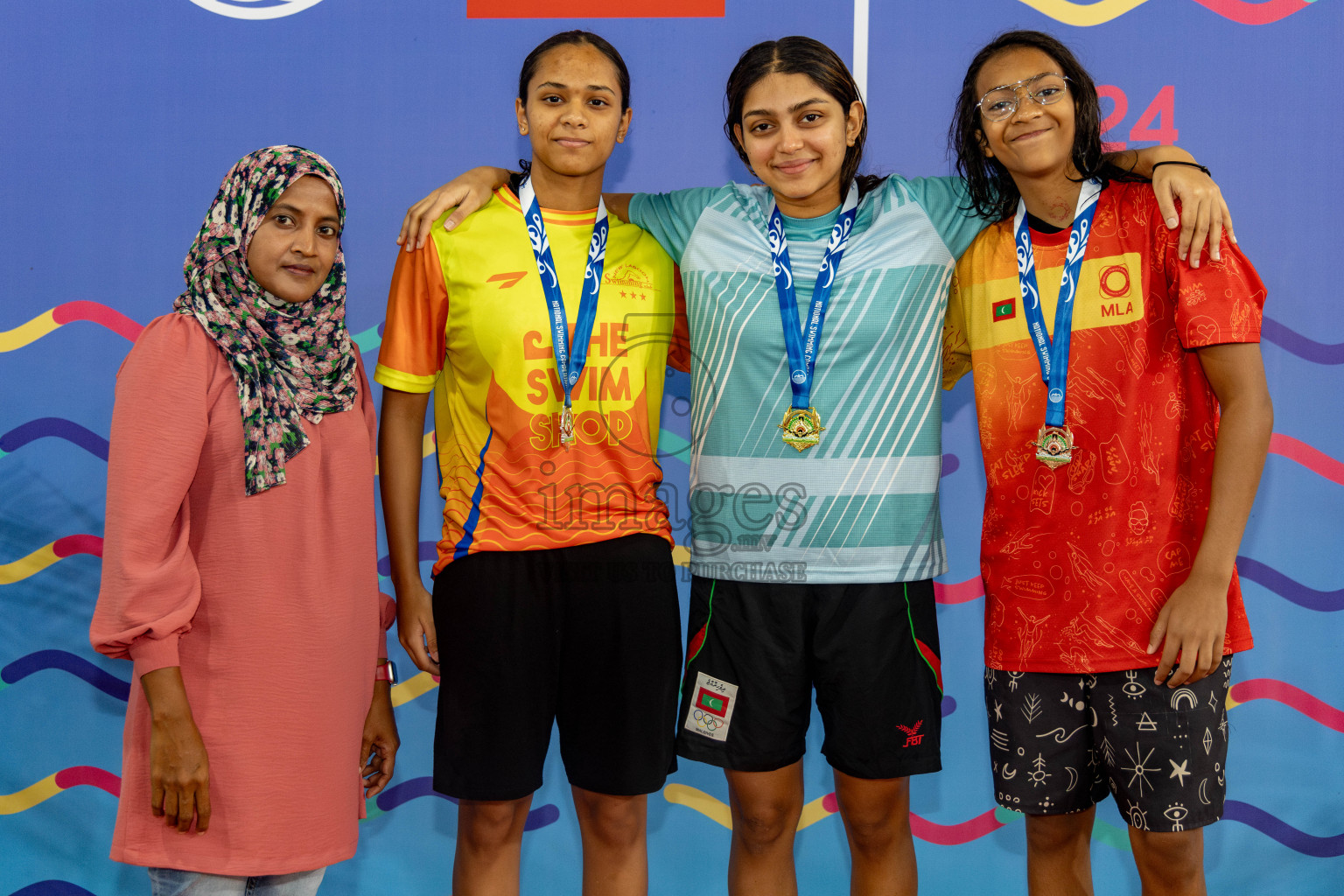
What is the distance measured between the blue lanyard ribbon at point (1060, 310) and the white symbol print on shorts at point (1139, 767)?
61 cm

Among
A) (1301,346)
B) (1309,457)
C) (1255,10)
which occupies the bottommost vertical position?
(1309,457)

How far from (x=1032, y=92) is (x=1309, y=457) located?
4.97ft

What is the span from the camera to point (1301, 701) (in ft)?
8.53

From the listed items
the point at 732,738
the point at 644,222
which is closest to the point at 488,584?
the point at 732,738

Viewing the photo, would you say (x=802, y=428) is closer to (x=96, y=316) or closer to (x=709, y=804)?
(x=709, y=804)

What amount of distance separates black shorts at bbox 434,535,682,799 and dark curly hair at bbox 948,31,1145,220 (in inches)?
41.1

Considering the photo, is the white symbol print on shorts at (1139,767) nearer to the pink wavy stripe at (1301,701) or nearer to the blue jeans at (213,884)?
the pink wavy stripe at (1301,701)

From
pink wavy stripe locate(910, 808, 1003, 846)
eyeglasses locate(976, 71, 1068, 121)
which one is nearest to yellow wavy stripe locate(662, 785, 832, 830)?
pink wavy stripe locate(910, 808, 1003, 846)

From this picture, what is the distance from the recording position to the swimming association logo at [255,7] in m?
2.62

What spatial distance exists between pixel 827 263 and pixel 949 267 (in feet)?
0.85

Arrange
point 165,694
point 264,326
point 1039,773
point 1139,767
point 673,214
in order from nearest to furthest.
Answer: point 165,694 → point 264,326 → point 1139,767 → point 1039,773 → point 673,214

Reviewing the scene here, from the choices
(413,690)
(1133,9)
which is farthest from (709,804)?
(1133,9)

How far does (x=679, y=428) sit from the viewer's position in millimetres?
2680

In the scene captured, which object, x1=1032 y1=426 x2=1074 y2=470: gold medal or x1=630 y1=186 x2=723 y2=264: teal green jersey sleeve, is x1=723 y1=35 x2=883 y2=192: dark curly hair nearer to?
x1=630 y1=186 x2=723 y2=264: teal green jersey sleeve
